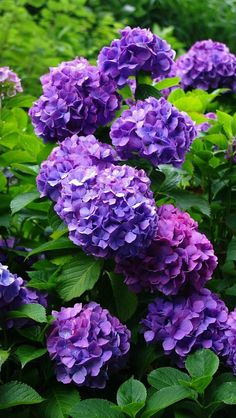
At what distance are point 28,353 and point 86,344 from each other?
0.43 feet

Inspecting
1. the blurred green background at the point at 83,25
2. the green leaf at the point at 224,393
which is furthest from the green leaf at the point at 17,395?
the blurred green background at the point at 83,25

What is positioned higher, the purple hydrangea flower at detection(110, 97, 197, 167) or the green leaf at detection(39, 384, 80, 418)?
the purple hydrangea flower at detection(110, 97, 197, 167)

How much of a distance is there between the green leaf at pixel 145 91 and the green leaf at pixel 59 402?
30.1 inches

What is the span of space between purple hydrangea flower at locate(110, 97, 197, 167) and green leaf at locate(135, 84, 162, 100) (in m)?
0.19

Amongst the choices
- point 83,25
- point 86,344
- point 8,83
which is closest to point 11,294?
point 86,344

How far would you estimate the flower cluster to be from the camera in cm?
156

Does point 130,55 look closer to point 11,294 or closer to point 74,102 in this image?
point 74,102

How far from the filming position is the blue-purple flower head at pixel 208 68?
2.49 meters

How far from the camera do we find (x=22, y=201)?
1.76 meters

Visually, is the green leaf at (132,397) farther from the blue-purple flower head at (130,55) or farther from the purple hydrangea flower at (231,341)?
the blue-purple flower head at (130,55)

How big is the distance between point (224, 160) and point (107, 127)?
1.10 feet

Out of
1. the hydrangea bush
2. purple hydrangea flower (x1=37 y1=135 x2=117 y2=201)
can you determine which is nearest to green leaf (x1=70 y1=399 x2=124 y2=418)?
the hydrangea bush

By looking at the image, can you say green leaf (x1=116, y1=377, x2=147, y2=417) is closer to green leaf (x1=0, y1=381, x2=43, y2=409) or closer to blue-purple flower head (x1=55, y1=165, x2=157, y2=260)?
green leaf (x1=0, y1=381, x2=43, y2=409)

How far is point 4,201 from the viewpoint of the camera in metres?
1.96
